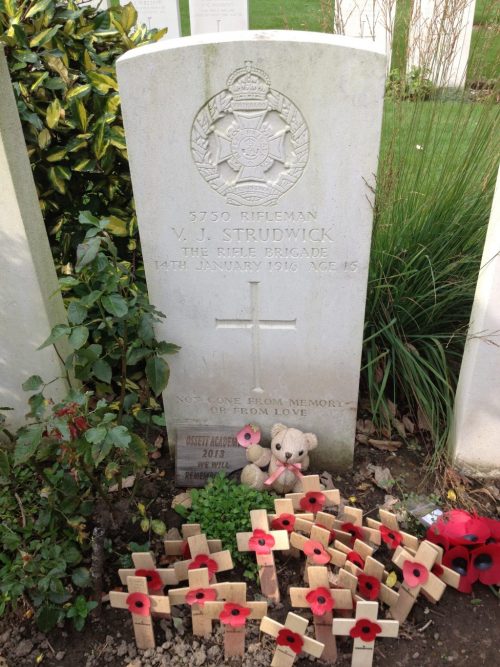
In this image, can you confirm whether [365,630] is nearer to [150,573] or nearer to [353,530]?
[353,530]

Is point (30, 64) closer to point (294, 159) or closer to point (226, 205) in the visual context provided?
point (226, 205)

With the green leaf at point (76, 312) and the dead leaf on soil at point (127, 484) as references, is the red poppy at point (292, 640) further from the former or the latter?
the green leaf at point (76, 312)

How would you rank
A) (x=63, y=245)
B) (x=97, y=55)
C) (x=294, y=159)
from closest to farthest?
(x=294, y=159) → (x=97, y=55) → (x=63, y=245)

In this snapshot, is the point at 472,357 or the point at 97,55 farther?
the point at 97,55

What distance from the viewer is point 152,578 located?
78.9 inches

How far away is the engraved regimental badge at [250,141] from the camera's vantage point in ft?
6.21

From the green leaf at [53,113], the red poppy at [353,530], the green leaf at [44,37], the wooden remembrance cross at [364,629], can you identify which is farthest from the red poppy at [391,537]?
the green leaf at [44,37]

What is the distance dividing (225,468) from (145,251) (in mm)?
1031

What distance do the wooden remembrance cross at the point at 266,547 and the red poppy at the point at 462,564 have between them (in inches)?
23.8

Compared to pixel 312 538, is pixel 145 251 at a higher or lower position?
higher

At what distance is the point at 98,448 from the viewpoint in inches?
71.5

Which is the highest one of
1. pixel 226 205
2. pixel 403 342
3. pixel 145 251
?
pixel 226 205

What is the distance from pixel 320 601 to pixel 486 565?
672mm

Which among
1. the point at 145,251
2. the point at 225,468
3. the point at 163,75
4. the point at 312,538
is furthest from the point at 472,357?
the point at 163,75
